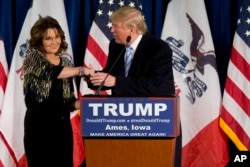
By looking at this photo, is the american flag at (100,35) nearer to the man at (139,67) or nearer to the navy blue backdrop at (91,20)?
the navy blue backdrop at (91,20)

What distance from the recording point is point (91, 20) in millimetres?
4660

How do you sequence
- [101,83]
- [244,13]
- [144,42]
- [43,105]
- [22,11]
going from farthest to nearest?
[22,11]
[244,13]
[43,105]
[144,42]
[101,83]

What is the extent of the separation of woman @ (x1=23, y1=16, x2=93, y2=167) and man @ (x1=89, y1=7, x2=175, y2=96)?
310 mm

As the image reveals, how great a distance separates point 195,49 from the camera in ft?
14.6

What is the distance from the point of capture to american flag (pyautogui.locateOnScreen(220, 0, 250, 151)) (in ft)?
14.4

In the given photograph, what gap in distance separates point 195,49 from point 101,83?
1.91 metres

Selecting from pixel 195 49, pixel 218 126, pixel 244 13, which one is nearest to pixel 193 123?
pixel 218 126

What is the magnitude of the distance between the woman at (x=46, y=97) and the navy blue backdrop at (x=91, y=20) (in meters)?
1.39

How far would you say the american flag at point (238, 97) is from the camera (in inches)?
173

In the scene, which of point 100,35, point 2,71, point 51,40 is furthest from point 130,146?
point 2,71

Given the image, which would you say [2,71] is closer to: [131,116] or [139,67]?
[139,67]

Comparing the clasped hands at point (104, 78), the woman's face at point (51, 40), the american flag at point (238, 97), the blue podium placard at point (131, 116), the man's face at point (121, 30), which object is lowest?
the american flag at point (238, 97)

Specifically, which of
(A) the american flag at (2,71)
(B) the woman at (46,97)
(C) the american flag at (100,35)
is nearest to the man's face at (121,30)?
(B) the woman at (46,97)

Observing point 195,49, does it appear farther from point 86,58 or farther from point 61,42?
point 61,42
